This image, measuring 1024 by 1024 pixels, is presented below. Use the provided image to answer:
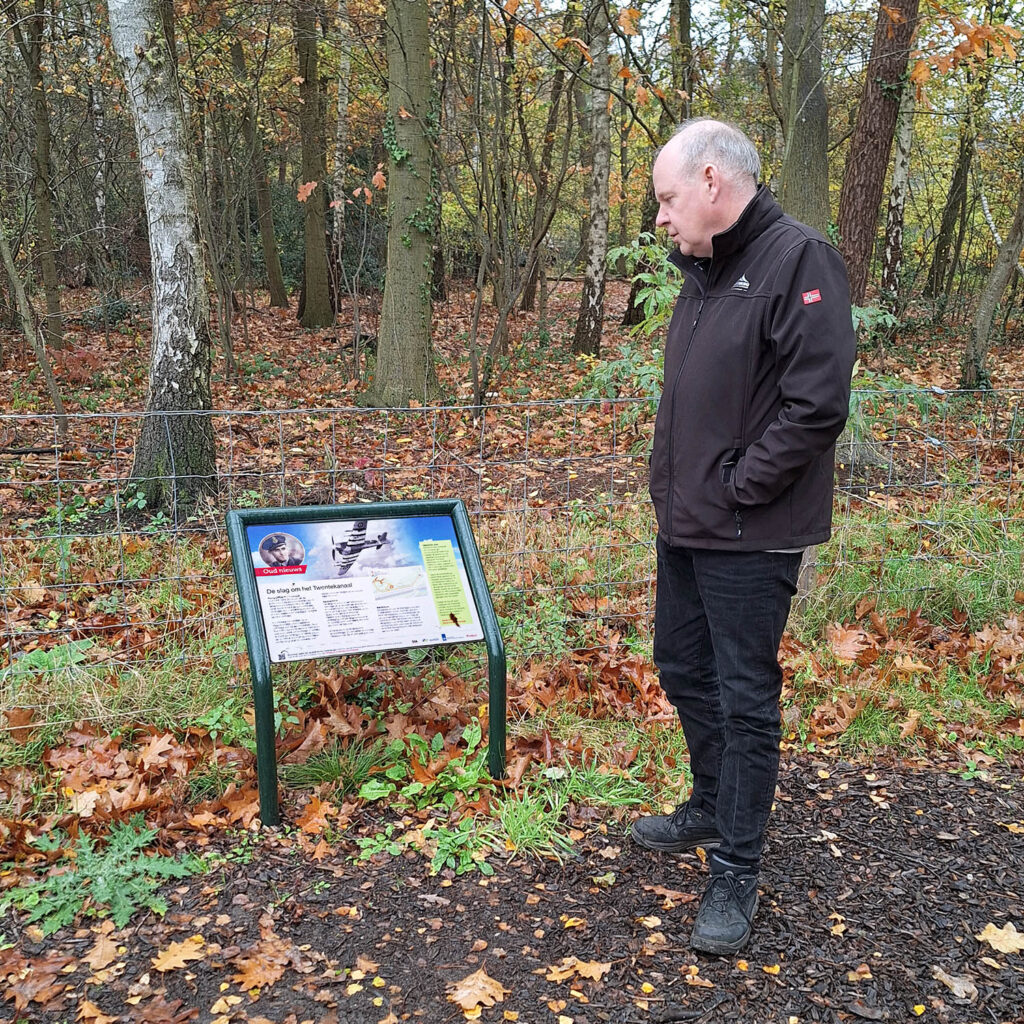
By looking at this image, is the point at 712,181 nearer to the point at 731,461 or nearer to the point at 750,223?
the point at 750,223

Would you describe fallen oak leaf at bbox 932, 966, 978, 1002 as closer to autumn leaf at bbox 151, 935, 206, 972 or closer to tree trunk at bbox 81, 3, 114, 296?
autumn leaf at bbox 151, 935, 206, 972

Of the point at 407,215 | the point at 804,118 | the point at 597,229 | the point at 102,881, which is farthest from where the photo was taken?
the point at 597,229

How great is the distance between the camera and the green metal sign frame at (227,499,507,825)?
3.21 meters

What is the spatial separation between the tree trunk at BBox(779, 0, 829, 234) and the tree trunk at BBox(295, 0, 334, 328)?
32.1 ft

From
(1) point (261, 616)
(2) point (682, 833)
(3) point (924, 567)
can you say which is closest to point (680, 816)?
(2) point (682, 833)

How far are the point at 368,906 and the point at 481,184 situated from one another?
902 centimetres

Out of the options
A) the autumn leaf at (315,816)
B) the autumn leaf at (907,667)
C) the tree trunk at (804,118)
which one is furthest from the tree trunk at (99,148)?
the autumn leaf at (907,667)

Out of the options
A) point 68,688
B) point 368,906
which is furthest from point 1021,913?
point 68,688

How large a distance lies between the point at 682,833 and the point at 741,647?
943mm

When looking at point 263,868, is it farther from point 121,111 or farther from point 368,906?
point 121,111

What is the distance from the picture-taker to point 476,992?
101 inches

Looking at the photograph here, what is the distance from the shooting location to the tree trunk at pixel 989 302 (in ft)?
35.5

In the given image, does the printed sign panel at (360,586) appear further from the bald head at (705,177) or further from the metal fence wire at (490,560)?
the bald head at (705,177)

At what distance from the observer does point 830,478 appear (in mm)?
2668
